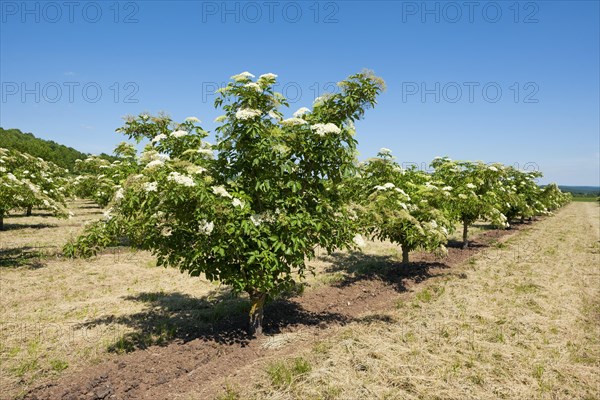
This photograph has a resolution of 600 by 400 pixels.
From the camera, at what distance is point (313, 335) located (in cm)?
751

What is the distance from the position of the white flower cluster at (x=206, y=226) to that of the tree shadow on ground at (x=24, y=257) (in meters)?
11.5

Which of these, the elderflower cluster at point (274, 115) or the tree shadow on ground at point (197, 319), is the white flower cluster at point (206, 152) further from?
the tree shadow on ground at point (197, 319)

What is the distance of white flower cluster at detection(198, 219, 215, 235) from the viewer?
5.77 m

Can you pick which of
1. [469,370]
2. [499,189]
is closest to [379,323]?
[469,370]

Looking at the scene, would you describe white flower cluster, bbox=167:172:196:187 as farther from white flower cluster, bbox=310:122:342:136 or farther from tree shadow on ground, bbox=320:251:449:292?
tree shadow on ground, bbox=320:251:449:292

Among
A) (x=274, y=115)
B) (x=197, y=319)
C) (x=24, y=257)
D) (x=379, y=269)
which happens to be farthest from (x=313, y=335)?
(x=24, y=257)

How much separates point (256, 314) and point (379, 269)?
7.57 m

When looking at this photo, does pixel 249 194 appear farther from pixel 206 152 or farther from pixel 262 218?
pixel 206 152

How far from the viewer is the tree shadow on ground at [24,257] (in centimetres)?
1335

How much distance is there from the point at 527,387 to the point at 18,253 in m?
19.1

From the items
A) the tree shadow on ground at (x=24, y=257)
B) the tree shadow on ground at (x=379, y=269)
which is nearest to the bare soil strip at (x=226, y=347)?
the tree shadow on ground at (x=379, y=269)

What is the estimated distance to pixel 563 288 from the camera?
11227 millimetres

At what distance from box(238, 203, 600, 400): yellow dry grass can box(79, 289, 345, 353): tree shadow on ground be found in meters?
1.50

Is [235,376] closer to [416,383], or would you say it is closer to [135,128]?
[416,383]
